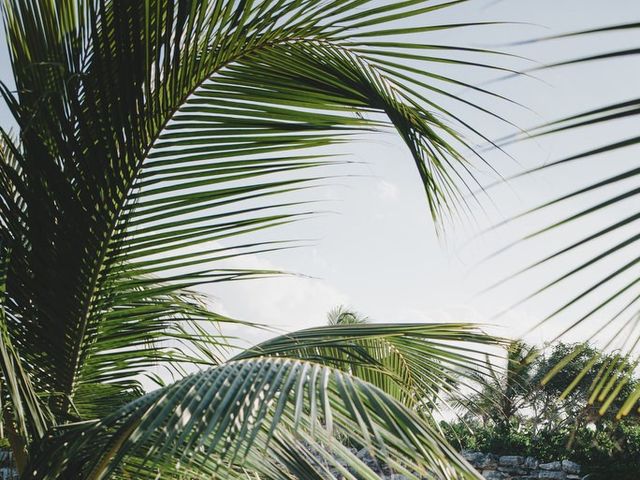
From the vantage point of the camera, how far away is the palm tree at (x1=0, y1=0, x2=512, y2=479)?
1.52 m

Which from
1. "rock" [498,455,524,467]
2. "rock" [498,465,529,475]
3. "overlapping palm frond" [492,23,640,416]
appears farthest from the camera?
"rock" [498,455,524,467]

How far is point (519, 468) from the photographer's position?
34.7 feet

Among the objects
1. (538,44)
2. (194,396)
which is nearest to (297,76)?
(194,396)

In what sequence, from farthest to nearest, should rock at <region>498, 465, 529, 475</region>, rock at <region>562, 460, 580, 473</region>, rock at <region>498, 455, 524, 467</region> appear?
rock at <region>498, 455, 524, 467</region>, rock at <region>498, 465, 529, 475</region>, rock at <region>562, 460, 580, 473</region>

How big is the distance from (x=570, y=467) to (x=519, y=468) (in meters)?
1.00

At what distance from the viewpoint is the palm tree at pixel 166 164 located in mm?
1521

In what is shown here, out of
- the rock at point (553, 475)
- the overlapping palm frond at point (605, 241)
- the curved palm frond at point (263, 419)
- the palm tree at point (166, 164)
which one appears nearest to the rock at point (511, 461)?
the rock at point (553, 475)

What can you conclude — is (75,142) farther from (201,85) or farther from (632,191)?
(632,191)

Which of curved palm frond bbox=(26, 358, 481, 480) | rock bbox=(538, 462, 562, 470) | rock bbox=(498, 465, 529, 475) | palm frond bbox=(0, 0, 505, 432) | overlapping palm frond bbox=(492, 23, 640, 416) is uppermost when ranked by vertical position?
palm frond bbox=(0, 0, 505, 432)

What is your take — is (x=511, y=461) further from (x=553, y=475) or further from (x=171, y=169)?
(x=171, y=169)

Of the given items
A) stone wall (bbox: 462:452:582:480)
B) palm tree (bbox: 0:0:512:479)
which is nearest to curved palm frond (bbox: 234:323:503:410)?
palm tree (bbox: 0:0:512:479)

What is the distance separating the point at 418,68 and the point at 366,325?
756 millimetres

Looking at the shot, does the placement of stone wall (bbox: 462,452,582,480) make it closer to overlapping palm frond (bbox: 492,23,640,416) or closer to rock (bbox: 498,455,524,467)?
rock (bbox: 498,455,524,467)

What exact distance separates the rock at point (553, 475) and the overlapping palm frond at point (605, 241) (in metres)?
10.6
